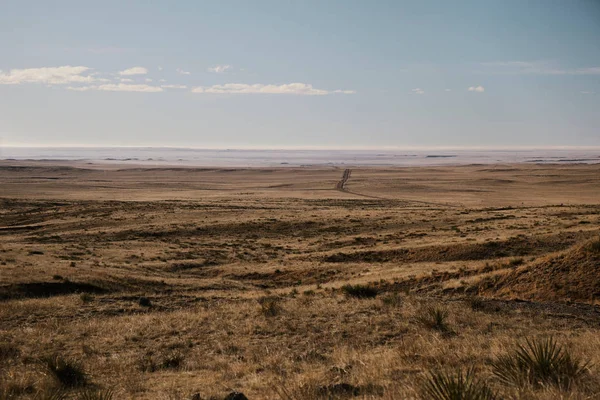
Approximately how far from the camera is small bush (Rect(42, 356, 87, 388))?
992cm

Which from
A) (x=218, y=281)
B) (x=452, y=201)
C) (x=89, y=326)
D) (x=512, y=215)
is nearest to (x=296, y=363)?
(x=89, y=326)

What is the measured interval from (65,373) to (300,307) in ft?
27.3

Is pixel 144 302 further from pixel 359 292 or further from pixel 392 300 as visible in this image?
pixel 392 300

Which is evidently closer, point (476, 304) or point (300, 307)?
point (476, 304)

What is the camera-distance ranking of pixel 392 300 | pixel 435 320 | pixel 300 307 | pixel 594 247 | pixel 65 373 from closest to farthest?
1. pixel 65 373
2. pixel 435 320
3. pixel 392 300
4. pixel 300 307
5. pixel 594 247

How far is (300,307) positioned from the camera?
1722 cm

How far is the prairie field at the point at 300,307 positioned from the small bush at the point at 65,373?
28 millimetres

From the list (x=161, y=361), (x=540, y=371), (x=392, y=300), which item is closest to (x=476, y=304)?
(x=392, y=300)

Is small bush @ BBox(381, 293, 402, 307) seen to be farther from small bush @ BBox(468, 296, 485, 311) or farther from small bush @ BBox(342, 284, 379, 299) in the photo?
small bush @ BBox(468, 296, 485, 311)

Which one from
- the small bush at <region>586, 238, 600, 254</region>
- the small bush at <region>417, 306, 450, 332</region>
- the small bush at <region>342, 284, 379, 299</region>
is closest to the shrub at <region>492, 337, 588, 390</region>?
the small bush at <region>417, 306, 450, 332</region>

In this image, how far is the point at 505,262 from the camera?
23.7m

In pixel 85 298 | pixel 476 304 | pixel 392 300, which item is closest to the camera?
pixel 476 304

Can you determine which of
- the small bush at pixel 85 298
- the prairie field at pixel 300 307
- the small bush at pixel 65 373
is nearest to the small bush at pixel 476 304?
the prairie field at pixel 300 307

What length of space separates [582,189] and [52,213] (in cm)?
8153
